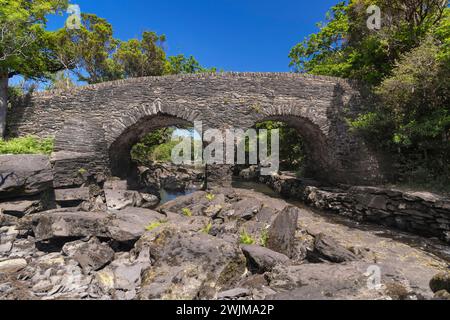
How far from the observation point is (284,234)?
18.9 ft

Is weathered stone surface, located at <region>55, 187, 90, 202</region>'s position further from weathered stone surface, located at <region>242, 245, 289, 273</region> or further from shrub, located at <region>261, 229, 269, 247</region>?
weathered stone surface, located at <region>242, 245, 289, 273</region>

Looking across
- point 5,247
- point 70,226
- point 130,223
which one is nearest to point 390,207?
point 130,223

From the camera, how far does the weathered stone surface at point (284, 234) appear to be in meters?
5.59

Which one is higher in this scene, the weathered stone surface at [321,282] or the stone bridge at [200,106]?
the stone bridge at [200,106]

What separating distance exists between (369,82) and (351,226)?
6983mm

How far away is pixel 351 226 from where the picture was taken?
8203mm

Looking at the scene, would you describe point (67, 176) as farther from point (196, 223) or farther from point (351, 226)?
point (351, 226)

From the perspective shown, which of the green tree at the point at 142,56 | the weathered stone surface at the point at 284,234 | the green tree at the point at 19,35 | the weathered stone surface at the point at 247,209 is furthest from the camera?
the green tree at the point at 142,56

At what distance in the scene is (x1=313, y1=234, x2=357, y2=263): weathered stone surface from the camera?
16.1 ft

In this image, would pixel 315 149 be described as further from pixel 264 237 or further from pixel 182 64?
pixel 182 64

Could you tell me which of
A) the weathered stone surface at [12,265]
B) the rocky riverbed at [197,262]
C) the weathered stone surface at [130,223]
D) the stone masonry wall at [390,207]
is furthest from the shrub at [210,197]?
the weathered stone surface at [12,265]

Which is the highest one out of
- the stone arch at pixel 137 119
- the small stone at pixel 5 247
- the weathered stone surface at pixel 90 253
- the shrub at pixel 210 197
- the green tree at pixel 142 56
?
the green tree at pixel 142 56

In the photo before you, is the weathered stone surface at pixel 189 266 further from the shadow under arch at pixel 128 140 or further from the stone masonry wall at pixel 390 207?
the shadow under arch at pixel 128 140

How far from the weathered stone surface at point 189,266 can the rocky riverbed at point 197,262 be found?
2cm
